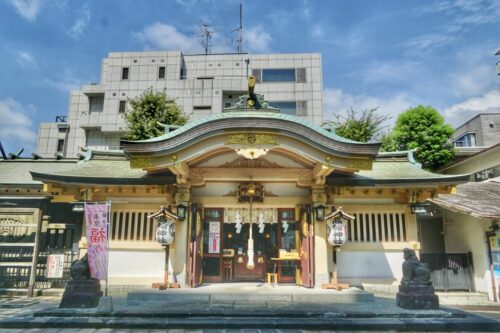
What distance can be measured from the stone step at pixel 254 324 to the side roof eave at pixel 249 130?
4630mm

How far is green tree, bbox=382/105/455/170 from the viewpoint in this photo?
75.5 feet

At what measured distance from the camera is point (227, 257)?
12945 millimetres

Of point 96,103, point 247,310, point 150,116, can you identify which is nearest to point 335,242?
point 247,310

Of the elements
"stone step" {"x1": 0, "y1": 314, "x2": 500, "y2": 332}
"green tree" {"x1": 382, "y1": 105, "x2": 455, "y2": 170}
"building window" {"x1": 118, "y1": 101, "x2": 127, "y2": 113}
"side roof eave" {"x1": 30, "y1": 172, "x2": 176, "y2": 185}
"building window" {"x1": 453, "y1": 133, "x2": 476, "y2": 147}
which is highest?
"building window" {"x1": 118, "y1": 101, "x2": 127, "y2": 113}

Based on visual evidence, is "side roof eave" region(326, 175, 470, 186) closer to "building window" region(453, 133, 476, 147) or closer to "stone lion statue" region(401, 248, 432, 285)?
"stone lion statue" region(401, 248, 432, 285)

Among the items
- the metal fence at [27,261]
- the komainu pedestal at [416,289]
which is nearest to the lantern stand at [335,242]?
the komainu pedestal at [416,289]

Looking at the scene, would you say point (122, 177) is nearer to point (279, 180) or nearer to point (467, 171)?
point (279, 180)

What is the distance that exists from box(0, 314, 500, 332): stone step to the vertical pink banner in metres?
1.23

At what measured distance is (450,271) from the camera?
13688mm

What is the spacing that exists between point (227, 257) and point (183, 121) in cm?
1398

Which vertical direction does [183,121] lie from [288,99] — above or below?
below

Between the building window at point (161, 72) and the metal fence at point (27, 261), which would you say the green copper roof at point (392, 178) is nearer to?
the metal fence at point (27, 261)

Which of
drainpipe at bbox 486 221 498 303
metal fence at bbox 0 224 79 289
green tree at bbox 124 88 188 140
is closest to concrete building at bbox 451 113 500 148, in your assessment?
drainpipe at bbox 486 221 498 303

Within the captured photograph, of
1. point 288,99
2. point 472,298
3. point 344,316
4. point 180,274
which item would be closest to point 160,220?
point 180,274
